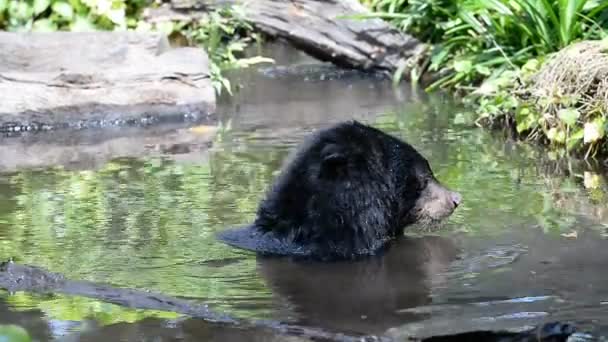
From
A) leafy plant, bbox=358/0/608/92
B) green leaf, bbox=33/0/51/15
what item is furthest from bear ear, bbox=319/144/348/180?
green leaf, bbox=33/0/51/15

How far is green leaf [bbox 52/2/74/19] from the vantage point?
12930mm

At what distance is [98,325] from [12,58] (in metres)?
6.37

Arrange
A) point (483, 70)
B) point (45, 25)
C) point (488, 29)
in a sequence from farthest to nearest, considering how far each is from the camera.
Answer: point (45, 25) → point (488, 29) → point (483, 70)

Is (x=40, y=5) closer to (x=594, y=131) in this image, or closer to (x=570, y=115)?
(x=570, y=115)

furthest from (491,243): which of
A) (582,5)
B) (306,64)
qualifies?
(306,64)

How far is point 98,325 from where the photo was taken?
4.18 meters

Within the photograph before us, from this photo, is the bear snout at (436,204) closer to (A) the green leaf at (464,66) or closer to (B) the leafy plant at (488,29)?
(B) the leafy plant at (488,29)

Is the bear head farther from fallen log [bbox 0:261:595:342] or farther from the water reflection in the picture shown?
fallen log [bbox 0:261:595:342]

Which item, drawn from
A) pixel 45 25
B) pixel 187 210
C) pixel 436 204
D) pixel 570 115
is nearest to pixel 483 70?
pixel 570 115

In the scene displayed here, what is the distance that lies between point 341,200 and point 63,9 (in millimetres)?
8366

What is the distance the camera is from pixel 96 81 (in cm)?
1012

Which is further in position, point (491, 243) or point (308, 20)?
point (308, 20)

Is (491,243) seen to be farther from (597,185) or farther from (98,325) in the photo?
(98,325)

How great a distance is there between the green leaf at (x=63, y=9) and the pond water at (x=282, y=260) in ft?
15.1
